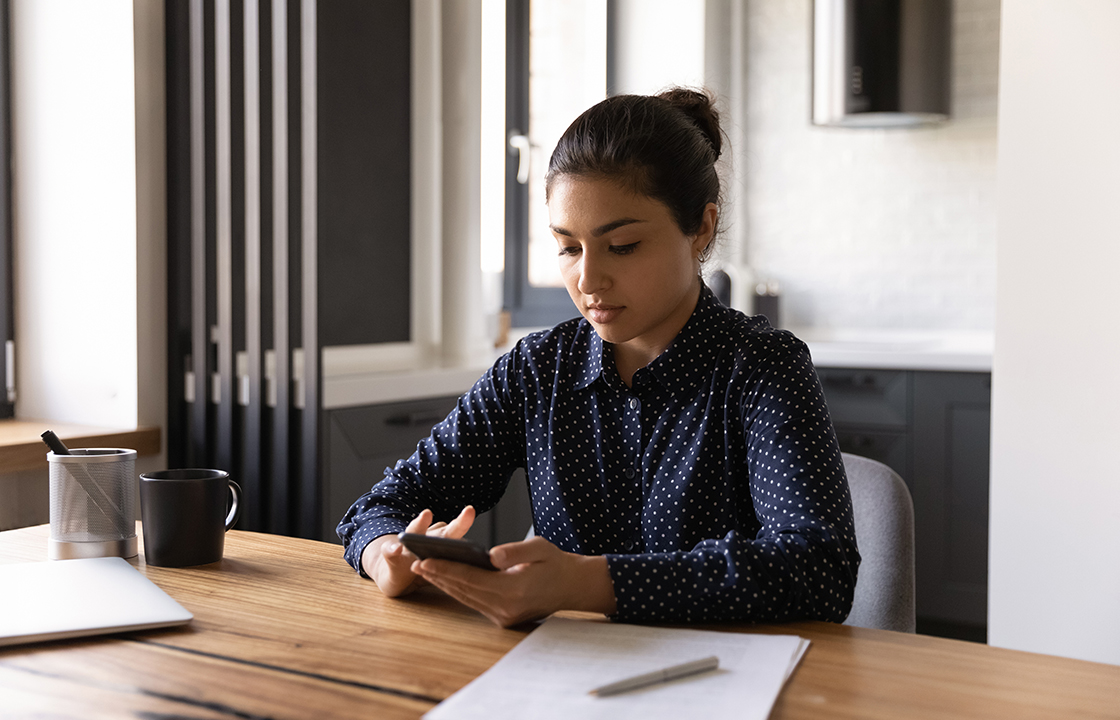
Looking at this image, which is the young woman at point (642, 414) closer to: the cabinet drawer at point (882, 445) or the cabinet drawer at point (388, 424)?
the cabinet drawer at point (388, 424)

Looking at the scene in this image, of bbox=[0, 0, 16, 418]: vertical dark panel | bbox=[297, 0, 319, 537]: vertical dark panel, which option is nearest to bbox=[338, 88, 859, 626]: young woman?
bbox=[297, 0, 319, 537]: vertical dark panel

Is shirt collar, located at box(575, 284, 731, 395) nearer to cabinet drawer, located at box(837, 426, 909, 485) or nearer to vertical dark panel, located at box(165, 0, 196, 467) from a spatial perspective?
vertical dark panel, located at box(165, 0, 196, 467)

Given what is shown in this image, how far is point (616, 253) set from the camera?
132cm

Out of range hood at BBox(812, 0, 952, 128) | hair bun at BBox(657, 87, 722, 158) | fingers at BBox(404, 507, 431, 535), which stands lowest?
fingers at BBox(404, 507, 431, 535)

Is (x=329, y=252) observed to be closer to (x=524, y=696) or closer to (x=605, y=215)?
(x=605, y=215)

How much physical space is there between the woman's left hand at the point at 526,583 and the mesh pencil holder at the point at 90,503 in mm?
451

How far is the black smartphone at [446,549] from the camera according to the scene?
36.9 inches

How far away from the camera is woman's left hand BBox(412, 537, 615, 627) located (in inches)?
38.0

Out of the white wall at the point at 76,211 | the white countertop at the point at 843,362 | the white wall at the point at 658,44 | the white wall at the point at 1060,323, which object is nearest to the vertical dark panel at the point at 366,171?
the white countertop at the point at 843,362

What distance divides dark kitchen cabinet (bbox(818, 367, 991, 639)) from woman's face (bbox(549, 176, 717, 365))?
199 cm

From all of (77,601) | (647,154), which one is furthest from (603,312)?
(77,601)

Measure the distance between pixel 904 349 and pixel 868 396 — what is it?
23 cm

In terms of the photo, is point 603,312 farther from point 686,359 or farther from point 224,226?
point 224,226

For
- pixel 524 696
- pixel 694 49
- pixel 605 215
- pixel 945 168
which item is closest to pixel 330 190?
pixel 605 215
